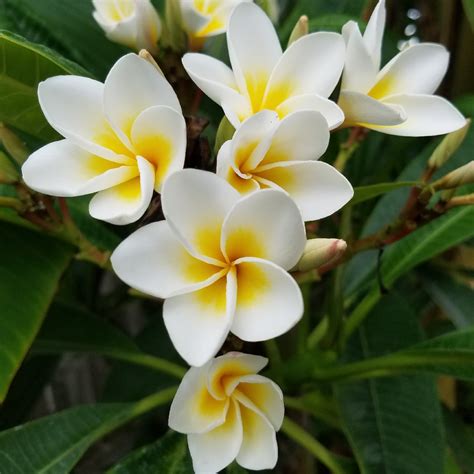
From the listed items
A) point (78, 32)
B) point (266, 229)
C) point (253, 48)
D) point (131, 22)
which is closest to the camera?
point (266, 229)

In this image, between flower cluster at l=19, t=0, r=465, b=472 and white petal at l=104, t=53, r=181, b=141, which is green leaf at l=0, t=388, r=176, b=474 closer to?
flower cluster at l=19, t=0, r=465, b=472

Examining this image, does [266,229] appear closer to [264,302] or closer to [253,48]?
[264,302]

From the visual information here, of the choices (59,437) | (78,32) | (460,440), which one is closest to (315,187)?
(59,437)

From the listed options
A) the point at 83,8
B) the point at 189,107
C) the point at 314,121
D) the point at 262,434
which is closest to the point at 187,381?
the point at 262,434

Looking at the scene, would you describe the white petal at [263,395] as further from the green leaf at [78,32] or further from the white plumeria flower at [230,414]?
the green leaf at [78,32]

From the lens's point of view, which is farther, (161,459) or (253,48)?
(161,459)

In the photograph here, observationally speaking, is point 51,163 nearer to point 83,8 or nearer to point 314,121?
point 314,121
